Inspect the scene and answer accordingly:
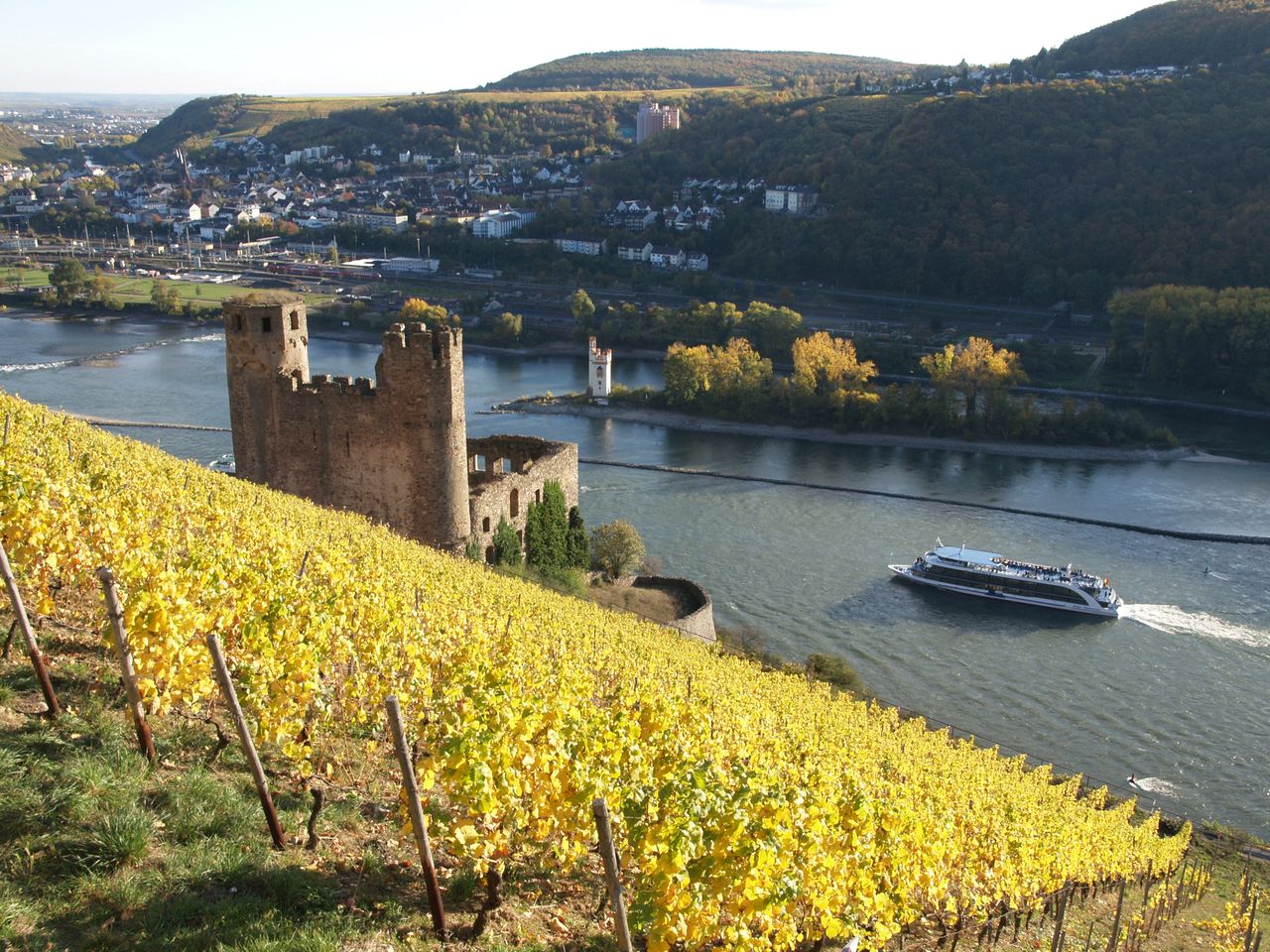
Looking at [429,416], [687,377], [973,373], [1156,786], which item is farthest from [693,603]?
[973,373]

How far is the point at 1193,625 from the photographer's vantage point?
30.2 metres

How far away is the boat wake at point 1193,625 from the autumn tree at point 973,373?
19665 mm

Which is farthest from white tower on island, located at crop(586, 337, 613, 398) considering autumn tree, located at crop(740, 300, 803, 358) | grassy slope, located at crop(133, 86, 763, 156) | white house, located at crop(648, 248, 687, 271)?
grassy slope, located at crop(133, 86, 763, 156)

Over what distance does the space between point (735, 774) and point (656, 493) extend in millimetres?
Answer: 32386

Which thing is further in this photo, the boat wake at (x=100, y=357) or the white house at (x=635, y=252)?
the white house at (x=635, y=252)

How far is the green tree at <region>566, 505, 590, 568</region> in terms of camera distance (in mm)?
25875

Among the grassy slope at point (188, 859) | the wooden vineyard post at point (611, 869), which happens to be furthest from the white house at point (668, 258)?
the wooden vineyard post at point (611, 869)

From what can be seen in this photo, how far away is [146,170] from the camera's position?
152 metres

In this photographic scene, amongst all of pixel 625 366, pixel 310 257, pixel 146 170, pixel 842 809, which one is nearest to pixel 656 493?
pixel 625 366

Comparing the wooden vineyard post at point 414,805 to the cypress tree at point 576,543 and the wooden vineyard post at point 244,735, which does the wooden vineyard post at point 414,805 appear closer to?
the wooden vineyard post at point 244,735

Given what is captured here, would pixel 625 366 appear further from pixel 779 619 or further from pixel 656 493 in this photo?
pixel 779 619

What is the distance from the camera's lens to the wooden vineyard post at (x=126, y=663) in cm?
681

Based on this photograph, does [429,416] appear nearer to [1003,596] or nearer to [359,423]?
[359,423]

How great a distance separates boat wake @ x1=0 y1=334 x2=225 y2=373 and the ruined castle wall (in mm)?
41279
